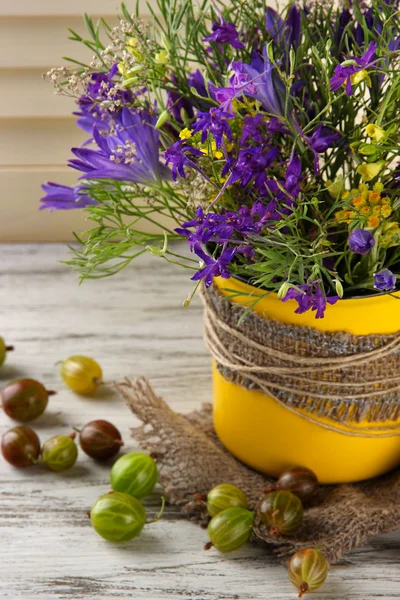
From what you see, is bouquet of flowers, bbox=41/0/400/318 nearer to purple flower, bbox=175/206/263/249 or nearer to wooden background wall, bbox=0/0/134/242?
purple flower, bbox=175/206/263/249

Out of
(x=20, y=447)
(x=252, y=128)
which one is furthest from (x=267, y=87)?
(x=20, y=447)

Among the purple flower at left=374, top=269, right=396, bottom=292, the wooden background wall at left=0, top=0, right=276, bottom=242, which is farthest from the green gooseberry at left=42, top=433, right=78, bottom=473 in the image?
the wooden background wall at left=0, top=0, right=276, bottom=242

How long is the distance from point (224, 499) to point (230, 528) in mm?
31

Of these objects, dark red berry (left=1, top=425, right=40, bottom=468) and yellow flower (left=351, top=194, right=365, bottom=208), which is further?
dark red berry (left=1, top=425, right=40, bottom=468)

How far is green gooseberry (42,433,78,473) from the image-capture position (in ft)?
2.23

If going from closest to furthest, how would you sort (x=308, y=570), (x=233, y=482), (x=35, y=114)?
(x=308, y=570) < (x=233, y=482) < (x=35, y=114)

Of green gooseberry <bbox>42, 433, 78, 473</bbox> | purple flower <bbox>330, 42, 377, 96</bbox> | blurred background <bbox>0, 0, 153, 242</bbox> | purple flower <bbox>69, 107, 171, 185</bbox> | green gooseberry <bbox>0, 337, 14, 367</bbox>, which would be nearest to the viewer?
purple flower <bbox>330, 42, 377, 96</bbox>

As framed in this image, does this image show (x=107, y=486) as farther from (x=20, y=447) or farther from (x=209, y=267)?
(x=209, y=267)

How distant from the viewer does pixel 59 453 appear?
0.68m

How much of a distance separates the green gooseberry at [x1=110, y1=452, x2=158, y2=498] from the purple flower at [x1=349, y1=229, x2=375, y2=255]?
0.88 feet

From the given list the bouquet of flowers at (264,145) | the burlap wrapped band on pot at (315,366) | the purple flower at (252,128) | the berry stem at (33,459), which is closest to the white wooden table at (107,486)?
the berry stem at (33,459)

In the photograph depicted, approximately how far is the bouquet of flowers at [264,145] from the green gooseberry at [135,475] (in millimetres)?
175

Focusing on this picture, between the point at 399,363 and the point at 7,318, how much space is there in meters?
0.50

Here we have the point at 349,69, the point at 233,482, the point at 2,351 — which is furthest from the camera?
the point at 2,351
